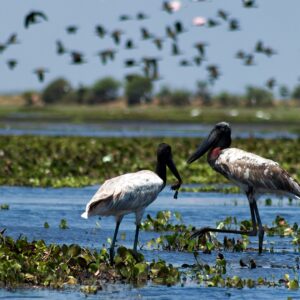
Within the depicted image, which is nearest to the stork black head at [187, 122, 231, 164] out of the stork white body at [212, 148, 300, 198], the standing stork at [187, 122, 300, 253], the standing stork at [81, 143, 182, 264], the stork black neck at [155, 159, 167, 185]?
the standing stork at [187, 122, 300, 253]

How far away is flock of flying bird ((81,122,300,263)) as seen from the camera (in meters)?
13.4

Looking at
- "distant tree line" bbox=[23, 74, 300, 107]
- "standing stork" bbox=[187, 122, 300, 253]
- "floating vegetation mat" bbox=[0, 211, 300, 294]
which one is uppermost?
"distant tree line" bbox=[23, 74, 300, 107]

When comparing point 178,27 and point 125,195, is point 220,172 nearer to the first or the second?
point 125,195

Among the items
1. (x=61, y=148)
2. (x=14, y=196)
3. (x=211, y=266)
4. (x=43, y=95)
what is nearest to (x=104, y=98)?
(x=43, y=95)

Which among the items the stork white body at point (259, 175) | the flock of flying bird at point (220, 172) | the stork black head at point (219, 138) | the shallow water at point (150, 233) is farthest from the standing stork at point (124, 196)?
the stork black head at point (219, 138)

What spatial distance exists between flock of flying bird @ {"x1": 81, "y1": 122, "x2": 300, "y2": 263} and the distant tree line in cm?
11691

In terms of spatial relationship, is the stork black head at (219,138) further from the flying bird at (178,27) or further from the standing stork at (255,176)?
the flying bird at (178,27)

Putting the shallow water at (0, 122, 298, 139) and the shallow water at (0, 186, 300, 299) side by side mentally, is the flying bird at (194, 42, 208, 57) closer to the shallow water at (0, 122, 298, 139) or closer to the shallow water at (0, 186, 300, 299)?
the shallow water at (0, 186, 300, 299)

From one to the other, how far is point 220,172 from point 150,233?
1.78 meters

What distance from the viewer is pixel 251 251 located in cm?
1551

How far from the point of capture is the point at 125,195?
44.0 feet

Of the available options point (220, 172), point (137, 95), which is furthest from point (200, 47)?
point (137, 95)

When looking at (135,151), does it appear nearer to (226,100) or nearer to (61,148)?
(61,148)

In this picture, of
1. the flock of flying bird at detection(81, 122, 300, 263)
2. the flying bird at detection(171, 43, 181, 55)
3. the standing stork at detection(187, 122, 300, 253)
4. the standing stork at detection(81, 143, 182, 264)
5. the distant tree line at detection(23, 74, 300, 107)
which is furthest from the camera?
the distant tree line at detection(23, 74, 300, 107)
